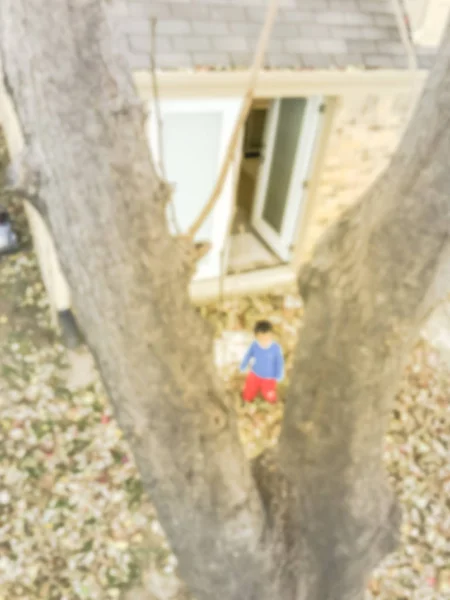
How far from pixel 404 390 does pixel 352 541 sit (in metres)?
3.92

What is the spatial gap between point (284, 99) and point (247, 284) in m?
2.39

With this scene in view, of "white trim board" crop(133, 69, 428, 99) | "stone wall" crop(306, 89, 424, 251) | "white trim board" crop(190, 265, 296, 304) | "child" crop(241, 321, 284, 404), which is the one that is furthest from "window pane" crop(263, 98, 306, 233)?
"child" crop(241, 321, 284, 404)

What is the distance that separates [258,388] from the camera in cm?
560

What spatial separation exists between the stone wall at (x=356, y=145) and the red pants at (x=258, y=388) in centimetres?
232

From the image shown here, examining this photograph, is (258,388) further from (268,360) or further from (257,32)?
(257,32)

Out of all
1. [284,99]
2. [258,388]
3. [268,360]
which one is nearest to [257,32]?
[284,99]

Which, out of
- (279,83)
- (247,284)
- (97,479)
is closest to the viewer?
(97,479)

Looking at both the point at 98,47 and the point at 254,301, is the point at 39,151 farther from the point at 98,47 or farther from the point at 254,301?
the point at 254,301

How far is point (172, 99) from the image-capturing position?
16.0ft

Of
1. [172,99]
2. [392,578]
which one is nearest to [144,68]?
[172,99]

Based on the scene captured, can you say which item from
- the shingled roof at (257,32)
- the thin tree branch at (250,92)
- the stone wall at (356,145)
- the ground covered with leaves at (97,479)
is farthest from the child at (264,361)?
the thin tree branch at (250,92)

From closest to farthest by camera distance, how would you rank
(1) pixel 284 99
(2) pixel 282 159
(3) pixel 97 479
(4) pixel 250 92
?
(4) pixel 250 92
(3) pixel 97 479
(1) pixel 284 99
(2) pixel 282 159

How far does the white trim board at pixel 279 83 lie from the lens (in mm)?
4664

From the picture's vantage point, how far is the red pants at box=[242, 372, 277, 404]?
17.8 feet
